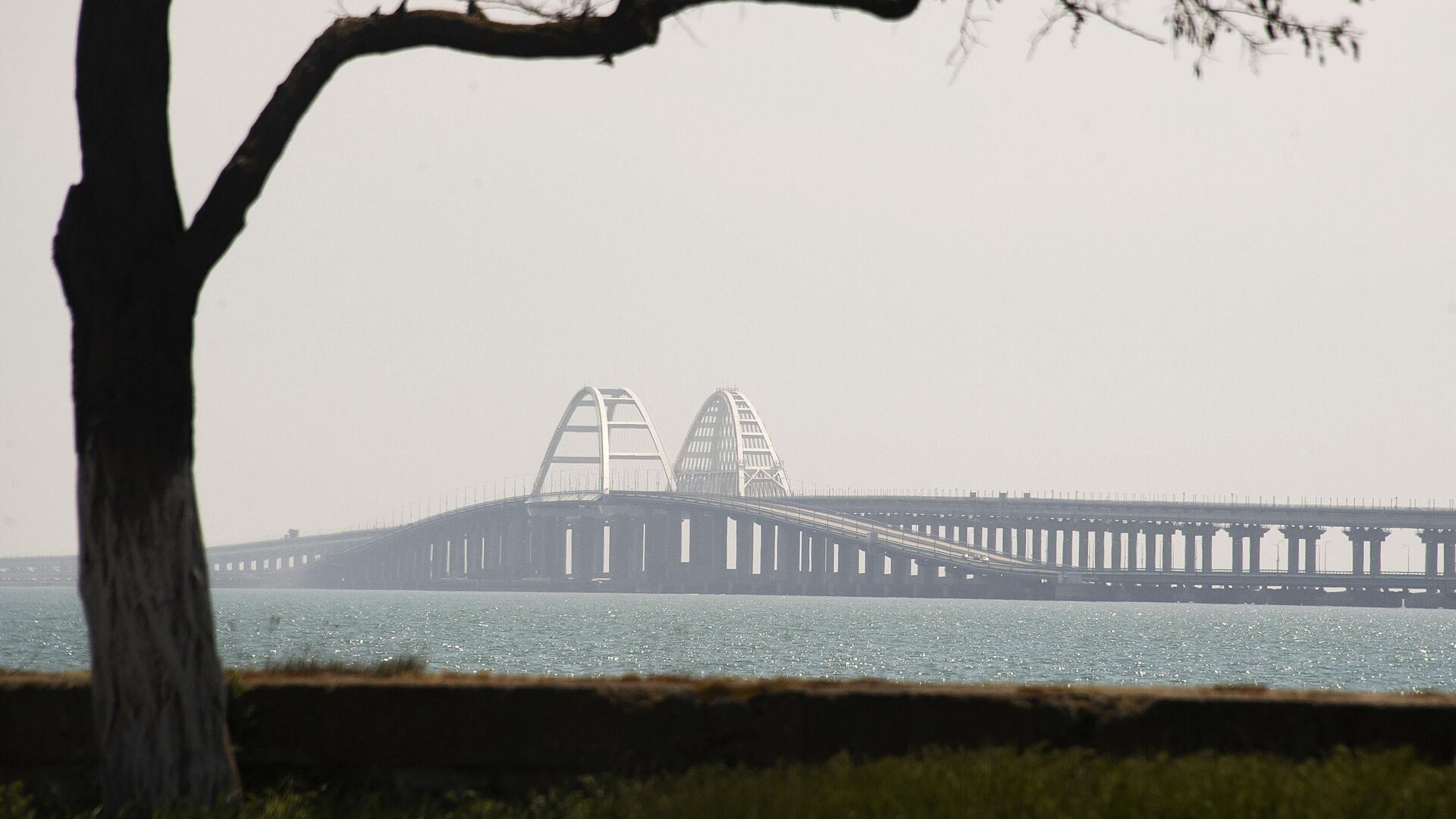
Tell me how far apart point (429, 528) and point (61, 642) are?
343 ft

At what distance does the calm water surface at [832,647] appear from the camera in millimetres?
46375

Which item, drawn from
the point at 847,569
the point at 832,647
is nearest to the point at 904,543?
the point at 847,569

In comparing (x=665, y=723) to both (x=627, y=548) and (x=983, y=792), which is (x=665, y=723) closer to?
(x=983, y=792)

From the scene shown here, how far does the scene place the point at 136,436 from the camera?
838 centimetres

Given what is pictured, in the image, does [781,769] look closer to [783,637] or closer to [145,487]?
[145,487]

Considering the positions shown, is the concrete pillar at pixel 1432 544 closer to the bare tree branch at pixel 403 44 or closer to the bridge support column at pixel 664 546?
the bridge support column at pixel 664 546

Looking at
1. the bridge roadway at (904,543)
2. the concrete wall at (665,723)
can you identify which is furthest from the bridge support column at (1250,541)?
the concrete wall at (665,723)

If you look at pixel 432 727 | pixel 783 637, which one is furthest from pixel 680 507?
pixel 432 727

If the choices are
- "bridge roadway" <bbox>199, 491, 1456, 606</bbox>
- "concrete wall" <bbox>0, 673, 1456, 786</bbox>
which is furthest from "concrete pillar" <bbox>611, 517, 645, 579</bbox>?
"concrete wall" <bbox>0, 673, 1456, 786</bbox>

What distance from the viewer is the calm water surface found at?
46375 mm

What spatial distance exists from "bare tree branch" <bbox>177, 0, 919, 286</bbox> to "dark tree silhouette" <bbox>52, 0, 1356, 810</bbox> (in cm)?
2

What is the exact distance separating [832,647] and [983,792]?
5564 centimetres

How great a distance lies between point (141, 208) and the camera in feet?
28.4

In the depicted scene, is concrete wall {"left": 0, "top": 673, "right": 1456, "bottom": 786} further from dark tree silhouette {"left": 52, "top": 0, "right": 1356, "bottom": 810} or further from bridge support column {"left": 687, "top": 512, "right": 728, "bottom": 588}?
bridge support column {"left": 687, "top": 512, "right": 728, "bottom": 588}
